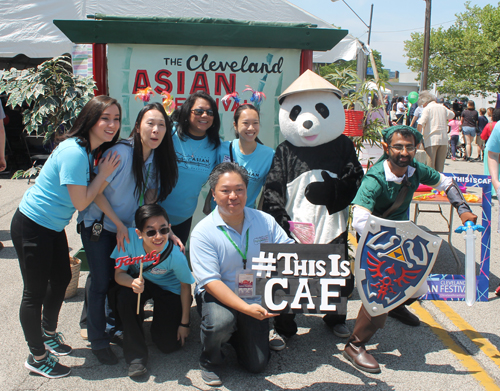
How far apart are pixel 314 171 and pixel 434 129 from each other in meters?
6.30

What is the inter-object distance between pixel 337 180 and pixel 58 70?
2425 mm

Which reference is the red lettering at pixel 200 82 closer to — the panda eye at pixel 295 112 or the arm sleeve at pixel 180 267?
the panda eye at pixel 295 112

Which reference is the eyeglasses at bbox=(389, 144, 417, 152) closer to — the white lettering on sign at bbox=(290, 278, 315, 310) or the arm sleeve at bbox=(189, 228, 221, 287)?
the white lettering on sign at bbox=(290, 278, 315, 310)

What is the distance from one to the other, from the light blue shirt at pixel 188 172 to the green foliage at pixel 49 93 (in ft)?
3.01

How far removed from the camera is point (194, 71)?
4.17 m

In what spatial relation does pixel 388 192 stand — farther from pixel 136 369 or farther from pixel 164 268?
pixel 136 369

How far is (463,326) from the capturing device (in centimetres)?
361

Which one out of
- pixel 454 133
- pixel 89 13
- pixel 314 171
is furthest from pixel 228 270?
pixel 454 133

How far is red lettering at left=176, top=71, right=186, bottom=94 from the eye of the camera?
4.16 m

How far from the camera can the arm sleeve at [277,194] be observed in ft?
10.6

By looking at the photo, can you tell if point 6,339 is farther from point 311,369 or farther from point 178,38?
point 178,38

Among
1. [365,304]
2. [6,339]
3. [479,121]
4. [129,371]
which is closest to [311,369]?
[365,304]

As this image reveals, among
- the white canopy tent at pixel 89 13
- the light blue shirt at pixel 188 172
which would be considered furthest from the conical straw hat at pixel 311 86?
the white canopy tent at pixel 89 13

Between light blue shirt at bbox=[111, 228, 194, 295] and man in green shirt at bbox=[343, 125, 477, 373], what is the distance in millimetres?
1162
